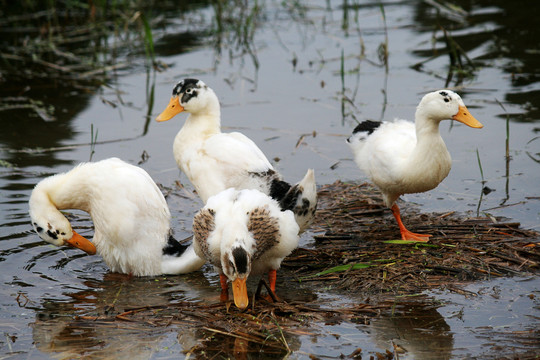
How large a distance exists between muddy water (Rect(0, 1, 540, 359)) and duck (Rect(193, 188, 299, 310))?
41cm

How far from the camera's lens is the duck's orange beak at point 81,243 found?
262 inches

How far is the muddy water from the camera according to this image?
17.0 ft

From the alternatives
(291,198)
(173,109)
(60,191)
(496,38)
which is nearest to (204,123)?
(173,109)

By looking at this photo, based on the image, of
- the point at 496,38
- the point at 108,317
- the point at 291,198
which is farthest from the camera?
the point at 496,38

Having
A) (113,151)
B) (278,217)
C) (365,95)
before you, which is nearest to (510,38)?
(365,95)

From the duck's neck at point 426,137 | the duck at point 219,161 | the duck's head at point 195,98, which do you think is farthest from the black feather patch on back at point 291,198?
the duck's head at point 195,98

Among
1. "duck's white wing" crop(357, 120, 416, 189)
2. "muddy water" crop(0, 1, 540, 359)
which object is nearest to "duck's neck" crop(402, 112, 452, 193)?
"duck's white wing" crop(357, 120, 416, 189)

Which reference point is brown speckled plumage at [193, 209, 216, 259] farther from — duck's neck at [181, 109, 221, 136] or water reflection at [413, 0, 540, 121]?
water reflection at [413, 0, 540, 121]

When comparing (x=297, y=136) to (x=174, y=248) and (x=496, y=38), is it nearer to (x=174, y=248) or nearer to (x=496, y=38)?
(x=174, y=248)

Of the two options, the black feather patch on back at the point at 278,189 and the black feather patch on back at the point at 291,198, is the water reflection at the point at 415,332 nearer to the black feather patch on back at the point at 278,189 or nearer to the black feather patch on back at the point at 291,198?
the black feather patch on back at the point at 291,198

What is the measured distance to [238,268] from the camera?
529cm

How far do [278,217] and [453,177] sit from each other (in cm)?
312

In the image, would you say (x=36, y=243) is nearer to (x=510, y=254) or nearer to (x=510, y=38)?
(x=510, y=254)

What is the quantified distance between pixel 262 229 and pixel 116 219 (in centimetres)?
164
